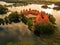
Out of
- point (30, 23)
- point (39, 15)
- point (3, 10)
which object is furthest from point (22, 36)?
point (3, 10)

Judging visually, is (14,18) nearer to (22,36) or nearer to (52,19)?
(22,36)

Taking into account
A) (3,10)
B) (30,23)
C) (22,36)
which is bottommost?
(22,36)

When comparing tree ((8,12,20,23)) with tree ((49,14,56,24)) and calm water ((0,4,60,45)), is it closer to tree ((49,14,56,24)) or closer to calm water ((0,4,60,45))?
calm water ((0,4,60,45))

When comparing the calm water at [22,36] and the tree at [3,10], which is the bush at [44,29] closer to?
the calm water at [22,36]

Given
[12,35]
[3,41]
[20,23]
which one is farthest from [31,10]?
[3,41]

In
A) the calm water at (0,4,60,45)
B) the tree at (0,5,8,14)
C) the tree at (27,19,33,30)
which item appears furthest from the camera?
the tree at (0,5,8,14)

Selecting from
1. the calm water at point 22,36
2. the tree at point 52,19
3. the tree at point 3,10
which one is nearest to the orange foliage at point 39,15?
the tree at point 52,19

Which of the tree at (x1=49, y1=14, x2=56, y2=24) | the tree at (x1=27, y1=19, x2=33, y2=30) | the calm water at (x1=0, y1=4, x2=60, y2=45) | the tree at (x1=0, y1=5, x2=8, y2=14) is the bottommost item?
the calm water at (x1=0, y1=4, x2=60, y2=45)

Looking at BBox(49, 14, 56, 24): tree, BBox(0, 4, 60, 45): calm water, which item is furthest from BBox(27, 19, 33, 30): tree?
BBox(49, 14, 56, 24): tree
